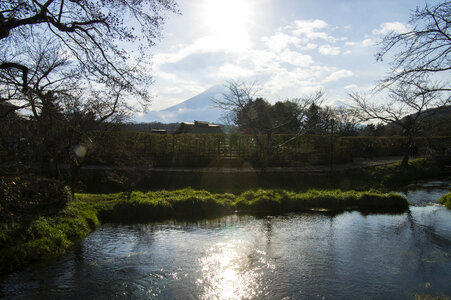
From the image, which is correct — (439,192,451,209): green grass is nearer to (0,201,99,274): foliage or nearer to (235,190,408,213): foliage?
(235,190,408,213): foliage

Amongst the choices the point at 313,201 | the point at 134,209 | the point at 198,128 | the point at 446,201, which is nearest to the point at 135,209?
the point at 134,209

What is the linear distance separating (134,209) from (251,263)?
6.05 metres

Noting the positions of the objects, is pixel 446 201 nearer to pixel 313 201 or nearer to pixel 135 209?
pixel 313 201

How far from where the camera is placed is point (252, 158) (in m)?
22.3

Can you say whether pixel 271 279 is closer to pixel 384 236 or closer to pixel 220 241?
pixel 220 241

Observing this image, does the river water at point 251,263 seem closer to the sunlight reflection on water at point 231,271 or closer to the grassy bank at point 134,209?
the sunlight reflection on water at point 231,271

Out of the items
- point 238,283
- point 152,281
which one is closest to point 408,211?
point 238,283

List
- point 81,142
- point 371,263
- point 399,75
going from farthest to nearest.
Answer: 1. point 81,142
2. point 399,75
3. point 371,263

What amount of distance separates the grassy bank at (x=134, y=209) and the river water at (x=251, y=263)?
538mm

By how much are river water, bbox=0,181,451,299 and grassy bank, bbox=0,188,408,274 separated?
54 cm

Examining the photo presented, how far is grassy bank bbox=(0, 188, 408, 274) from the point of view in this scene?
752 cm

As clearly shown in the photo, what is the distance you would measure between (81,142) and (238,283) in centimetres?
854

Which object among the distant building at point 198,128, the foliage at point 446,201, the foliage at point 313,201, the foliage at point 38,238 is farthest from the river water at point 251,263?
the distant building at point 198,128

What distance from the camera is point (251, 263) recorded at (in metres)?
7.62
